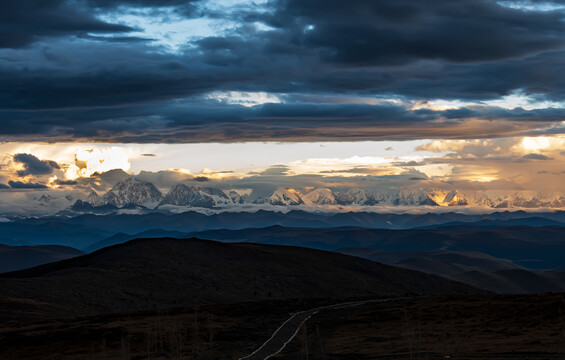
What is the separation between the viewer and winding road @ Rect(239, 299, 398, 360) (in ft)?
265

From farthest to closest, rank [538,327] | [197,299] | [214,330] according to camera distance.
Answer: [197,299] < [214,330] < [538,327]

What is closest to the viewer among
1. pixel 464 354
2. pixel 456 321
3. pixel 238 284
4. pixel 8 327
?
pixel 464 354

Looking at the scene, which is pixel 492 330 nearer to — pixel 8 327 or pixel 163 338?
pixel 163 338

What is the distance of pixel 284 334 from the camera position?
9575 cm

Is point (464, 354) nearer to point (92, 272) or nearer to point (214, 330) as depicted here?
point (214, 330)

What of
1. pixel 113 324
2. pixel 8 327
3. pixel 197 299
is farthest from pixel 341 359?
pixel 197 299

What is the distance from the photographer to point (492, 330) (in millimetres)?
87625

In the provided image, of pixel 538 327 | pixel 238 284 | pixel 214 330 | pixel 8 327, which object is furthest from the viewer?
pixel 238 284

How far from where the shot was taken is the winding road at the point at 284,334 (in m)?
80.7

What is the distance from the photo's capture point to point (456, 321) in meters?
96.2

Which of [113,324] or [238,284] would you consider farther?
[238,284]

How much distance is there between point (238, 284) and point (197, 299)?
2437cm

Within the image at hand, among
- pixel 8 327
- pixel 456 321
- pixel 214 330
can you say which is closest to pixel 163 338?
pixel 214 330

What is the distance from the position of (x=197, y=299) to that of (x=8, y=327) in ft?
219
